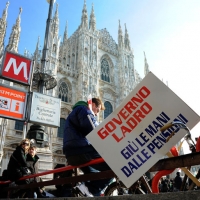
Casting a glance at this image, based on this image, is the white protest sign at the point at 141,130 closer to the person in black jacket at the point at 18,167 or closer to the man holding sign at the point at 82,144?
the man holding sign at the point at 82,144

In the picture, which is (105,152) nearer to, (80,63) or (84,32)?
(80,63)

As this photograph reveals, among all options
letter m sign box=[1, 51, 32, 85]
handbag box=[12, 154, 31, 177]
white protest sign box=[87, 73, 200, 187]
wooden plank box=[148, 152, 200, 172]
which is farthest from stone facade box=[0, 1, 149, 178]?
wooden plank box=[148, 152, 200, 172]

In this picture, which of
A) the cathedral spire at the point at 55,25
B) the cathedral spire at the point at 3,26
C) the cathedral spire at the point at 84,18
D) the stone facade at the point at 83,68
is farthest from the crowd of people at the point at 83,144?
the cathedral spire at the point at 84,18

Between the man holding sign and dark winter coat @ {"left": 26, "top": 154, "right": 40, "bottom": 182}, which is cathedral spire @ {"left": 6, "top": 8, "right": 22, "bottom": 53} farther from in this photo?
the man holding sign

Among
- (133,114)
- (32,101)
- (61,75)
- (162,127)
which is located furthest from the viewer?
(61,75)

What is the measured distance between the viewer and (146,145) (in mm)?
1616

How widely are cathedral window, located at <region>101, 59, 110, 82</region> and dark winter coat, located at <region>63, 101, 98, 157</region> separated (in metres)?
21.4

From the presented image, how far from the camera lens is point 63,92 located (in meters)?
19.7

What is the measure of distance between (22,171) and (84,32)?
20849 mm

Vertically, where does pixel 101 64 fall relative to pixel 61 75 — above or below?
above

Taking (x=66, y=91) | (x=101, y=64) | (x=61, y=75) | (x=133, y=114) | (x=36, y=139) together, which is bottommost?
(x=133, y=114)

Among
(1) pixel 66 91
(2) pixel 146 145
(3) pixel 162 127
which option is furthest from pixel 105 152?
(1) pixel 66 91

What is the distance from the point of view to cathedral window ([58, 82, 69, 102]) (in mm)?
19422

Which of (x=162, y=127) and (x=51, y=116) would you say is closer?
(x=162, y=127)
